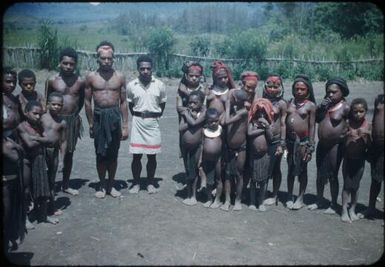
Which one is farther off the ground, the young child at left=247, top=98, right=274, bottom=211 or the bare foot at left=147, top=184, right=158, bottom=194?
the young child at left=247, top=98, right=274, bottom=211

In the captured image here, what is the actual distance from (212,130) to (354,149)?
1.88 meters

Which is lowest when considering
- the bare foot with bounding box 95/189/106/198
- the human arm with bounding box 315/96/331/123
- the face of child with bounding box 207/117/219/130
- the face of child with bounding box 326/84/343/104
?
the bare foot with bounding box 95/189/106/198

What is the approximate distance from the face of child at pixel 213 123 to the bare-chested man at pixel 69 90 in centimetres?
201

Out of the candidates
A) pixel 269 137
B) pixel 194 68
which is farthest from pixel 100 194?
pixel 269 137

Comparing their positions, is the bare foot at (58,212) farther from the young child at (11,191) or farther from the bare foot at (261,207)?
the bare foot at (261,207)

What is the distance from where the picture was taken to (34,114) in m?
4.58

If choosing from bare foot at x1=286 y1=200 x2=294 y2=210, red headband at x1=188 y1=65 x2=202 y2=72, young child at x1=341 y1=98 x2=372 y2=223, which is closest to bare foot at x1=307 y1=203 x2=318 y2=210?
bare foot at x1=286 y1=200 x2=294 y2=210

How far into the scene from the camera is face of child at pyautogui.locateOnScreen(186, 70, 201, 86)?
18.4ft

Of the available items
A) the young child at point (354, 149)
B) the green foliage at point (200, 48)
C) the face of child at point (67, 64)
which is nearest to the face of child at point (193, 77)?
the face of child at point (67, 64)

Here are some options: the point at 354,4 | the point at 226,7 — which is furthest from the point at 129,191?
the point at 226,7

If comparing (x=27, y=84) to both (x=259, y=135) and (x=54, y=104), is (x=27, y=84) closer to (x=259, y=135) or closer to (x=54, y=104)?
(x=54, y=104)

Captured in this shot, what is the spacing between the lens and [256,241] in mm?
4633

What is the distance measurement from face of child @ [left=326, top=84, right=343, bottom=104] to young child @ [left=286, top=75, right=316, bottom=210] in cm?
25

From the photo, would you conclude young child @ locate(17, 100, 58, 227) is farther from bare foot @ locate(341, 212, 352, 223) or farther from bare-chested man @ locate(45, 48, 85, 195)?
bare foot @ locate(341, 212, 352, 223)
